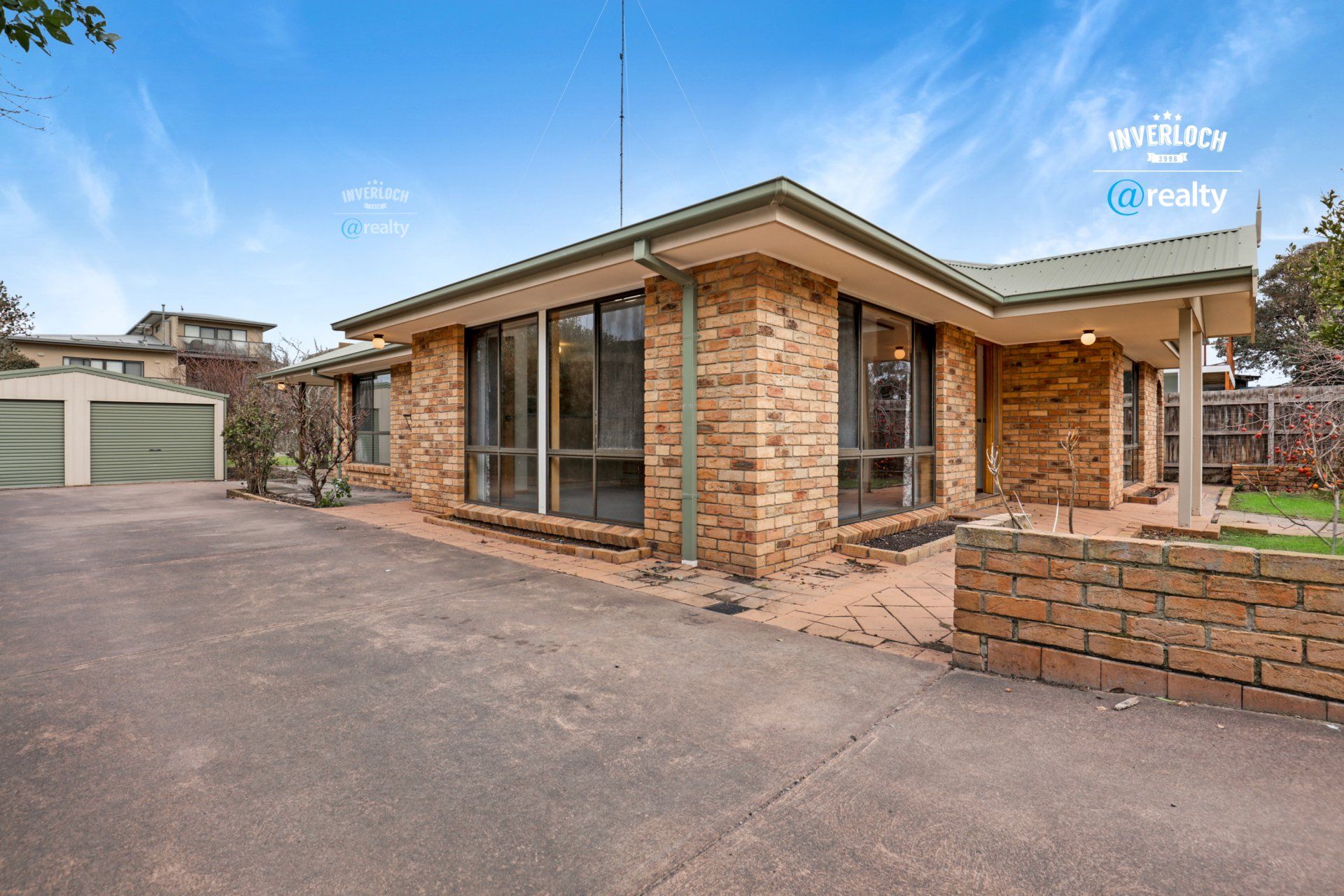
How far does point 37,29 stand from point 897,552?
223 inches

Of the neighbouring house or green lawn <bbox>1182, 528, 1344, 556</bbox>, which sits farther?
the neighbouring house

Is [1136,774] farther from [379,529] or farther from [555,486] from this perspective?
[379,529]

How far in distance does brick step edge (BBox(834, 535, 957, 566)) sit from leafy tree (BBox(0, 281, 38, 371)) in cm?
2374

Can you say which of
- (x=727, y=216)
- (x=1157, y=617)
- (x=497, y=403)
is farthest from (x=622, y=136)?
(x=1157, y=617)

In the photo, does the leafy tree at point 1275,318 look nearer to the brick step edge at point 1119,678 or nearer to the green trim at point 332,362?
the brick step edge at point 1119,678

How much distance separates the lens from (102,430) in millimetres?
14180

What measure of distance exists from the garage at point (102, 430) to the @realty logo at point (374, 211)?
994cm

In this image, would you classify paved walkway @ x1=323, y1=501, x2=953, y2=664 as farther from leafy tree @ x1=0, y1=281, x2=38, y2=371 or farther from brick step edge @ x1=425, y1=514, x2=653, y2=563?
leafy tree @ x1=0, y1=281, x2=38, y2=371

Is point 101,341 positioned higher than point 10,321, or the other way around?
point 101,341

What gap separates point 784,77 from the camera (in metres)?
9.12

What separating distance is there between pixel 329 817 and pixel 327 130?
1267 centimetres

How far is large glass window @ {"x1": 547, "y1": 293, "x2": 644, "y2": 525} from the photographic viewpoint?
600 cm

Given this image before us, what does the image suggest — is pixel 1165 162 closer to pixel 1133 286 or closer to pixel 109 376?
pixel 1133 286

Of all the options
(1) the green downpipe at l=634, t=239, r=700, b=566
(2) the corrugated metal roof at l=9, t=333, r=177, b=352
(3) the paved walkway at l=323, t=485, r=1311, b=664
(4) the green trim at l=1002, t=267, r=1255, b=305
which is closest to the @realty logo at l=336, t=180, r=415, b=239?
(3) the paved walkway at l=323, t=485, r=1311, b=664
